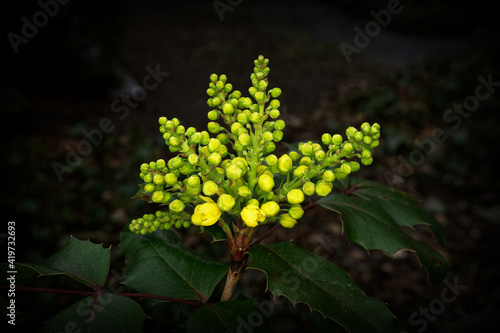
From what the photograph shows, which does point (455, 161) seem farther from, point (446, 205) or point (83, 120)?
point (83, 120)

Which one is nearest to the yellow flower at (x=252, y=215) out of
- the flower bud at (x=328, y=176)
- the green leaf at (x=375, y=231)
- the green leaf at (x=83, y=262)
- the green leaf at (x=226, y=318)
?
the flower bud at (x=328, y=176)

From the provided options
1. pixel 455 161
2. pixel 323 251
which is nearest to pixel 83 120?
pixel 323 251

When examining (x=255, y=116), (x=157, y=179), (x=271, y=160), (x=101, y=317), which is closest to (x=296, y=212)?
(x=271, y=160)

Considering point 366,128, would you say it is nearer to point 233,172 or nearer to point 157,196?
point 233,172

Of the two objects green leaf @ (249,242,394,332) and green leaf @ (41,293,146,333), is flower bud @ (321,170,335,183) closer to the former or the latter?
green leaf @ (249,242,394,332)

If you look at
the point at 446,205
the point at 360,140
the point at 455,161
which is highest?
the point at 360,140

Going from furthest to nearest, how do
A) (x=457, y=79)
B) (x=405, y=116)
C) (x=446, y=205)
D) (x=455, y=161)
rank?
(x=457, y=79) < (x=405, y=116) < (x=455, y=161) < (x=446, y=205)

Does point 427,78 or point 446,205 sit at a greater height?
point 427,78
